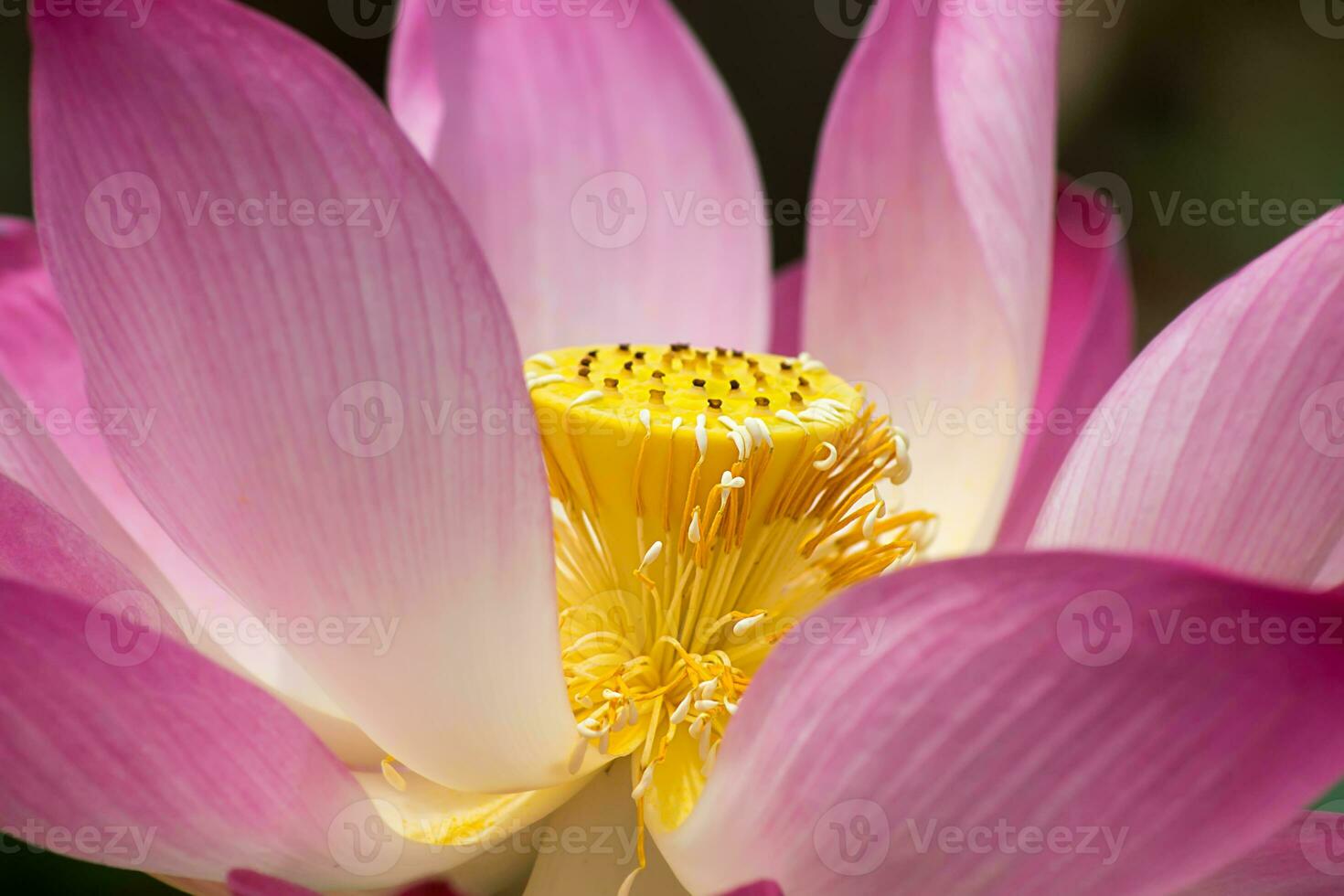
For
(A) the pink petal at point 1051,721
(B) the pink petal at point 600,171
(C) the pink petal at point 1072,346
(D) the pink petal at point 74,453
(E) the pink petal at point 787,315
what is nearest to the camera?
(A) the pink petal at point 1051,721

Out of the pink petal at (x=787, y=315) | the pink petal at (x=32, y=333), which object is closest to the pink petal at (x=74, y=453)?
the pink petal at (x=32, y=333)

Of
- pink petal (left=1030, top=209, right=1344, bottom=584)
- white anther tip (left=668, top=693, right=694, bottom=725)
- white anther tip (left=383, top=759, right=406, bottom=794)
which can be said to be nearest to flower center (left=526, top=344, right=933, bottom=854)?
white anther tip (left=668, top=693, right=694, bottom=725)

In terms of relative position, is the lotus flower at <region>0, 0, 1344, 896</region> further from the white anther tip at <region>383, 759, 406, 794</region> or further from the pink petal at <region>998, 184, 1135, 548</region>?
the pink petal at <region>998, 184, 1135, 548</region>

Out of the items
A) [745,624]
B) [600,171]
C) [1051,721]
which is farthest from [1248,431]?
[600,171]

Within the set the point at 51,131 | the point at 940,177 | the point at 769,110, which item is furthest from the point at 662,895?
the point at 769,110

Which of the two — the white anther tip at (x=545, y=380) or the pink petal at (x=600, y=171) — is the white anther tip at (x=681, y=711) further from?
the pink petal at (x=600, y=171)

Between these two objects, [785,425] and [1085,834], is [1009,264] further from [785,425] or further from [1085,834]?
[1085,834]
